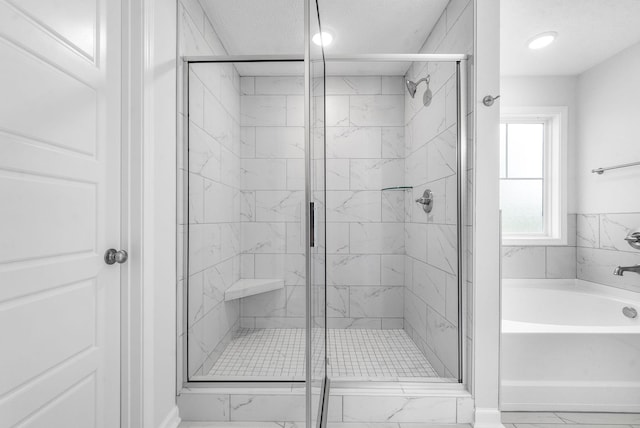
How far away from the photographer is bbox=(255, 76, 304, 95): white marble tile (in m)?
1.36

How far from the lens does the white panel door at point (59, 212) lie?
0.71 m

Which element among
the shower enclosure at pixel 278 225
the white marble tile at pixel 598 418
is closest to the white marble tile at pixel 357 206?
the shower enclosure at pixel 278 225

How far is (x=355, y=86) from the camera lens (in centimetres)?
196

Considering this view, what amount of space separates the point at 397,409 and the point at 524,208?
1.75 meters

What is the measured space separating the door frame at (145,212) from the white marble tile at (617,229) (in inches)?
98.4

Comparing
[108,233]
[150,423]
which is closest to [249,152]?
[108,233]

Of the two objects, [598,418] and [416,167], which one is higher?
[416,167]

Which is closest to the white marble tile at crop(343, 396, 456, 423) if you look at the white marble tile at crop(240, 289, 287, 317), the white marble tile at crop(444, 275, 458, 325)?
the white marble tile at crop(444, 275, 458, 325)

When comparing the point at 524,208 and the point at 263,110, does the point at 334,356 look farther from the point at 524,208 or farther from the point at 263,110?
the point at 524,208

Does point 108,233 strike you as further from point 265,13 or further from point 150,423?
point 265,13

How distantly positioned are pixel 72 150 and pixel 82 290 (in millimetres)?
406

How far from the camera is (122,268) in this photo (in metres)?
1.10

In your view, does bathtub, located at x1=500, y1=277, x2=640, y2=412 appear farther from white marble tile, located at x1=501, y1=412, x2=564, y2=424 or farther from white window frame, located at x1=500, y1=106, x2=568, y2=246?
white window frame, located at x1=500, y1=106, x2=568, y2=246

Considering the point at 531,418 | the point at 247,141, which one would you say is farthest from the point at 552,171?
the point at 247,141
